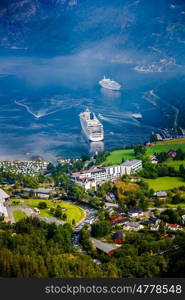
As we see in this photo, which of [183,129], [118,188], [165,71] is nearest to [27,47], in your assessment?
[165,71]

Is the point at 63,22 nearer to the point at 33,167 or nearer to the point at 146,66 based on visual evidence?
the point at 146,66

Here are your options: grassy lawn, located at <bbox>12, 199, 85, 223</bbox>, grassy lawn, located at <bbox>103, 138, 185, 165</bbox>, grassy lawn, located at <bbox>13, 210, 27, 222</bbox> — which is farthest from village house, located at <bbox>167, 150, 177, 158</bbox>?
grassy lawn, located at <bbox>13, 210, 27, 222</bbox>

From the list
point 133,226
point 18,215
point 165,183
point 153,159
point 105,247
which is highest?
point 105,247

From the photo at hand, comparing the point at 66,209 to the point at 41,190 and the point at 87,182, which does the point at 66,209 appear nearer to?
the point at 41,190

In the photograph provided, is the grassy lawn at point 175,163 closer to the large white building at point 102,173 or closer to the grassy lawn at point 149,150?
the large white building at point 102,173

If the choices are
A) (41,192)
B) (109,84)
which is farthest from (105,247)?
(109,84)
